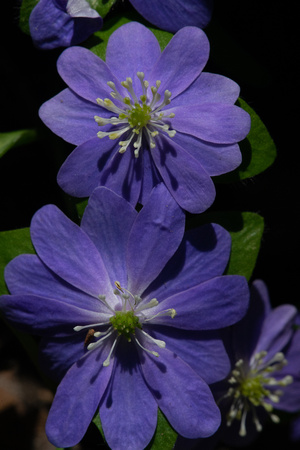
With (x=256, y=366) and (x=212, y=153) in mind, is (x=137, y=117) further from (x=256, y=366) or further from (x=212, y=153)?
(x=256, y=366)

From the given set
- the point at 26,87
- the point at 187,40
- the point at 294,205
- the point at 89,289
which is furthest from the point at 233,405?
the point at 26,87

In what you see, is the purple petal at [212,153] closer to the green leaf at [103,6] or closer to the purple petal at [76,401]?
the green leaf at [103,6]

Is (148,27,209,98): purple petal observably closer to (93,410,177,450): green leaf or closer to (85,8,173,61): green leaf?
(85,8,173,61): green leaf

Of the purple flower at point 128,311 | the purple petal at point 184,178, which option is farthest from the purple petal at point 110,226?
the purple petal at point 184,178

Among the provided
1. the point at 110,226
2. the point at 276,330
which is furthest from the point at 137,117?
the point at 276,330

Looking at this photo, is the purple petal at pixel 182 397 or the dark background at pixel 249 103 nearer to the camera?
the purple petal at pixel 182 397

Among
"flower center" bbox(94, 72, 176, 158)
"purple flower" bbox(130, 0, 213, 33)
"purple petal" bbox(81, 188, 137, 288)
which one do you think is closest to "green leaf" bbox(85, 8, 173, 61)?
"purple flower" bbox(130, 0, 213, 33)

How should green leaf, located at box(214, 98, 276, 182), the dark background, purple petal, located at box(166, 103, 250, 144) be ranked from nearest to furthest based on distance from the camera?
1. purple petal, located at box(166, 103, 250, 144)
2. green leaf, located at box(214, 98, 276, 182)
3. the dark background

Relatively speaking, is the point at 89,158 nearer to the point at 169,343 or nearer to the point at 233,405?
the point at 169,343
